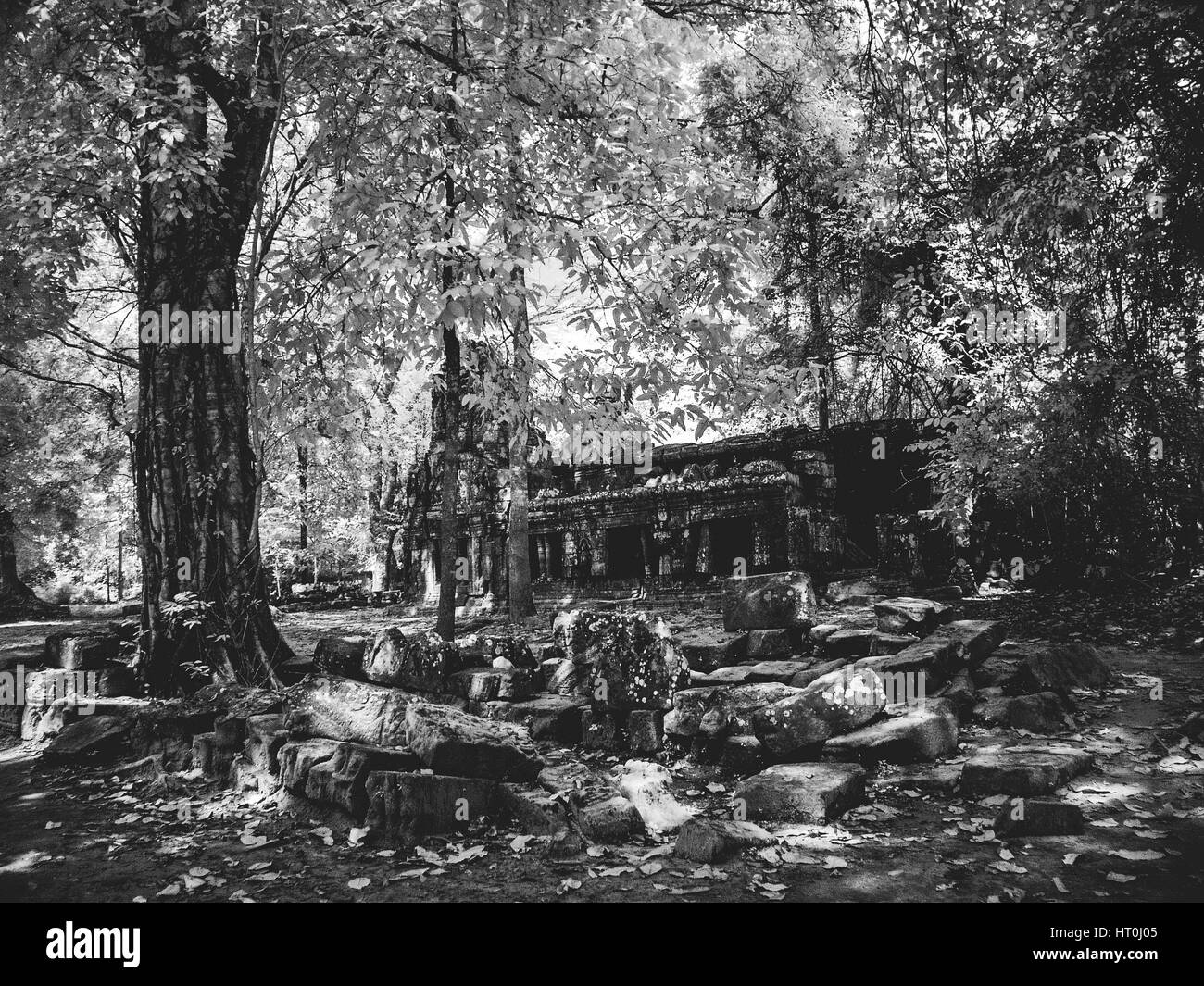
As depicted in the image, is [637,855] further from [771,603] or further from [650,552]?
[650,552]

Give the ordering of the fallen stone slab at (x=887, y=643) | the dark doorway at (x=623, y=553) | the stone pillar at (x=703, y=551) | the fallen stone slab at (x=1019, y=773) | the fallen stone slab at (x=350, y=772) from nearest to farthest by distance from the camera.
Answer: the fallen stone slab at (x=350, y=772) → the fallen stone slab at (x=1019, y=773) → the fallen stone slab at (x=887, y=643) → the stone pillar at (x=703, y=551) → the dark doorway at (x=623, y=553)

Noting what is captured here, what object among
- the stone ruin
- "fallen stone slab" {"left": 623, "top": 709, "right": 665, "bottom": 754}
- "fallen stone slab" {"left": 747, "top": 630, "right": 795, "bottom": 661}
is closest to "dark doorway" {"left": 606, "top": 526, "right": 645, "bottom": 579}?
the stone ruin

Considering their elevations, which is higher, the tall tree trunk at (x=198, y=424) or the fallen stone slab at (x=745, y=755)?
the tall tree trunk at (x=198, y=424)

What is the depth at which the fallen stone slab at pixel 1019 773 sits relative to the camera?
4.72 metres

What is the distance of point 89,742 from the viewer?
6074 millimetres

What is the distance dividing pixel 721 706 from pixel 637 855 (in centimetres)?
199

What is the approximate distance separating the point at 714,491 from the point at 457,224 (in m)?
8.02

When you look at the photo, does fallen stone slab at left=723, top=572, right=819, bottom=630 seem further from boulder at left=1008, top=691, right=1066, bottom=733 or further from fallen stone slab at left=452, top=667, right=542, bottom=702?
fallen stone slab at left=452, top=667, right=542, bottom=702

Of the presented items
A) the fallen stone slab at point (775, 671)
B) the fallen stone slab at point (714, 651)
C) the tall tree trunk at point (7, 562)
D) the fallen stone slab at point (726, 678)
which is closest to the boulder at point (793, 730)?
the fallen stone slab at point (775, 671)

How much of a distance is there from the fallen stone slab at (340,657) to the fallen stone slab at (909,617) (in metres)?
4.88

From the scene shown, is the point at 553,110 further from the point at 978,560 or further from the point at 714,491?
the point at 978,560

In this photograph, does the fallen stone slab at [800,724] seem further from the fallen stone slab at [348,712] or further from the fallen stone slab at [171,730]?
the fallen stone slab at [171,730]

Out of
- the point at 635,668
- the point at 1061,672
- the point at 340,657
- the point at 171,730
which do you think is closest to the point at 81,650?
the point at 171,730

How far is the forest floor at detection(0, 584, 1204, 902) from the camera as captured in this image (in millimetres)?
3656
